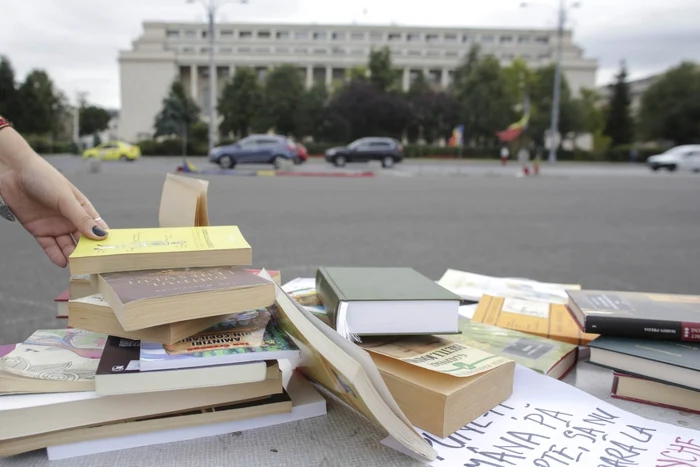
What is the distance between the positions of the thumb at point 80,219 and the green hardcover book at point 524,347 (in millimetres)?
811

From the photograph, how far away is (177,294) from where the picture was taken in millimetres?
932

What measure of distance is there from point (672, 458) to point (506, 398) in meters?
0.32

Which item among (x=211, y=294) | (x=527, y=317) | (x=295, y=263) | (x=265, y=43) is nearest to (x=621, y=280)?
(x=295, y=263)

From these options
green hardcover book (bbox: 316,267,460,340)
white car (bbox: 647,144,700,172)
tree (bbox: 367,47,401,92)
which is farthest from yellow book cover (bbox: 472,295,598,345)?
tree (bbox: 367,47,401,92)

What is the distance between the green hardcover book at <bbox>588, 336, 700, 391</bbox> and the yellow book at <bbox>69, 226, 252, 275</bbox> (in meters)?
0.83

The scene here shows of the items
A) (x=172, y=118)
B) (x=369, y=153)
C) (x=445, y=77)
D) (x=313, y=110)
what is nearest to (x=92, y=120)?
(x=172, y=118)

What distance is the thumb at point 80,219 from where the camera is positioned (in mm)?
1203

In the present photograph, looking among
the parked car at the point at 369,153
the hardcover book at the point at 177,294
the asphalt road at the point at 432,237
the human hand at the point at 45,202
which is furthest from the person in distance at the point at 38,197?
the parked car at the point at 369,153

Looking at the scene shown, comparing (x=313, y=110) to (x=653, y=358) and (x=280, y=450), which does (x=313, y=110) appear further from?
(x=280, y=450)

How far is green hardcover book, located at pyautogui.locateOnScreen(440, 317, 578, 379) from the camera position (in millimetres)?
1340

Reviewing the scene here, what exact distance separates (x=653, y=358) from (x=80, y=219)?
1.30m

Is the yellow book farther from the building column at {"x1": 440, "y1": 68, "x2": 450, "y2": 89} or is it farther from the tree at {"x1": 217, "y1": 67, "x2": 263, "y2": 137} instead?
the building column at {"x1": 440, "y1": 68, "x2": 450, "y2": 89}

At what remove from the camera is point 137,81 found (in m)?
64.6

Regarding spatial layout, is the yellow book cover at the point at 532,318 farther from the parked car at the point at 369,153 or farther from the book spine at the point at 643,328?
the parked car at the point at 369,153
